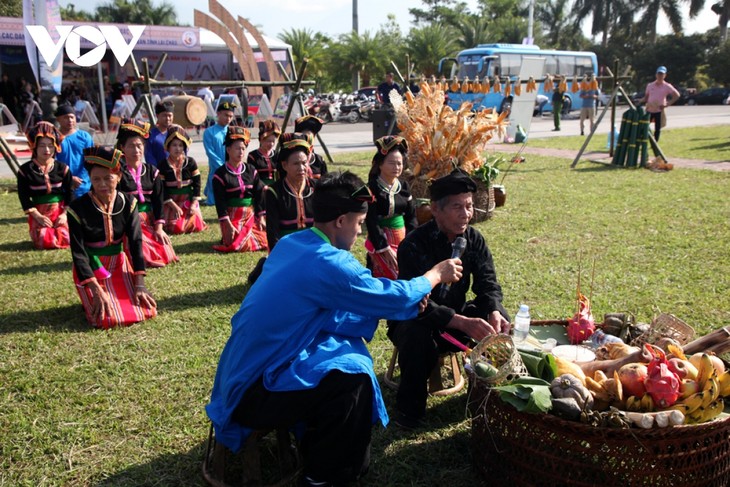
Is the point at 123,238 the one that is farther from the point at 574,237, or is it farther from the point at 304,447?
the point at 574,237

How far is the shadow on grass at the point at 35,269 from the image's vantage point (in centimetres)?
703

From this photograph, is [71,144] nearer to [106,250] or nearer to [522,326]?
[106,250]

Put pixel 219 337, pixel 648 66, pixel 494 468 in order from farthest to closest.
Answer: pixel 648 66
pixel 219 337
pixel 494 468

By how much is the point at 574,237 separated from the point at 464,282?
436 cm

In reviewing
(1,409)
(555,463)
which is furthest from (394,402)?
(1,409)

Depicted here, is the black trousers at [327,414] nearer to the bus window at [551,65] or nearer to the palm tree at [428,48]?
the bus window at [551,65]

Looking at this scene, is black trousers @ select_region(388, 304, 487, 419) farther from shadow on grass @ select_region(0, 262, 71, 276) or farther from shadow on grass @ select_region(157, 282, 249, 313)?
shadow on grass @ select_region(0, 262, 71, 276)

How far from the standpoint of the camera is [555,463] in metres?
2.74

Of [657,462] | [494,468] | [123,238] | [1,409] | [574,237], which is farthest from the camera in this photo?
[574,237]

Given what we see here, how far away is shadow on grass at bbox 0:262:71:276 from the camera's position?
7031 mm

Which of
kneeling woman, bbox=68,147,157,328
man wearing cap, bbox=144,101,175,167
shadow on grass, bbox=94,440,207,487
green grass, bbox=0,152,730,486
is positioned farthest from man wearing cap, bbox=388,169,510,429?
man wearing cap, bbox=144,101,175,167

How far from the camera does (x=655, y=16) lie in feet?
188

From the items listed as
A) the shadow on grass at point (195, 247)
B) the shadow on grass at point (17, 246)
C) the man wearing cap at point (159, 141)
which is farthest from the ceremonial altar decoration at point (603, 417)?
the man wearing cap at point (159, 141)

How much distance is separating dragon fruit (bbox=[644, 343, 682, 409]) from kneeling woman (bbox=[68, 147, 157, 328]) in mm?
4224
